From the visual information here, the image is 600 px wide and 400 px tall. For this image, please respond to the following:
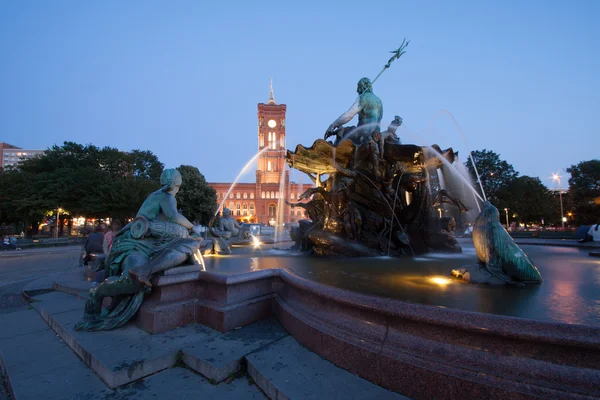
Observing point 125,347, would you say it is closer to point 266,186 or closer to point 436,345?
point 436,345

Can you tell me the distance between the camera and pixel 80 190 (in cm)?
2862

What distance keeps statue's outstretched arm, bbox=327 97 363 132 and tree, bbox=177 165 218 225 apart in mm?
27017

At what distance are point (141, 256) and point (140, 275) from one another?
463 millimetres

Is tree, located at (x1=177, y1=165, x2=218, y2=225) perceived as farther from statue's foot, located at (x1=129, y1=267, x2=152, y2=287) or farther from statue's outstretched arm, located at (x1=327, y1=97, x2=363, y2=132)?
statue's foot, located at (x1=129, y1=267, x2=152, y2=287)

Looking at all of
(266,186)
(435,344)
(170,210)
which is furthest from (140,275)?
(266,186)

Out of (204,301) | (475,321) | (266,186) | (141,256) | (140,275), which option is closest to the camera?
(475,321)

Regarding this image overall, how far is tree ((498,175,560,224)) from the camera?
35.4 m

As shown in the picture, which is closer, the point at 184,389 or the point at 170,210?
the point at 184,389

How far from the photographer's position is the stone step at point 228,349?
8.11 ft

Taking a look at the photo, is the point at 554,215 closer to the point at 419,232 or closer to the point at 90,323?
the point at 419,232

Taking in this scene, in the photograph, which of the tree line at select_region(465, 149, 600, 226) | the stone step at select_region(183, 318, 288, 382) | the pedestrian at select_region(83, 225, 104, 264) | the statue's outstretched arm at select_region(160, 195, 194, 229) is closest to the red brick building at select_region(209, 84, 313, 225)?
the tree line at select_region(465, 149, 600, 226)

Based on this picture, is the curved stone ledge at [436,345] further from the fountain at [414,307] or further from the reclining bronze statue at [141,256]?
the reclining bronze statue at [141,256]

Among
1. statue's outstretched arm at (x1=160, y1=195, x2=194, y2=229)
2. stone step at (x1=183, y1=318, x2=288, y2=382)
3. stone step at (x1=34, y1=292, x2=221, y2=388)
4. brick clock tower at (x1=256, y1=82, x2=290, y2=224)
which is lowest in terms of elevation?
stone step at (x1=34, y1=292, x2=221, y2=388)

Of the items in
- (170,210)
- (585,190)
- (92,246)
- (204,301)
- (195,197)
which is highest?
(585,190)
